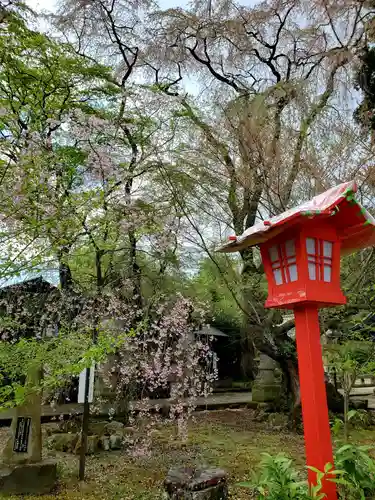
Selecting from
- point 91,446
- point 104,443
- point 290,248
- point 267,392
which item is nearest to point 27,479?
point 91,446

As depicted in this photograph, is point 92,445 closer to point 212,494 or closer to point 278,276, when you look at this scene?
point 212,494

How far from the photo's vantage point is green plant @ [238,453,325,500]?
271 cm

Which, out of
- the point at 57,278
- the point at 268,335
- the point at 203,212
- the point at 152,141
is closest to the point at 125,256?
the point at 57,278

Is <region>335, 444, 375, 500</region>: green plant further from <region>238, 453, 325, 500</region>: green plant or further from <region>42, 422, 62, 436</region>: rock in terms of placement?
<region>42, 422, 62, 436</region>: rock

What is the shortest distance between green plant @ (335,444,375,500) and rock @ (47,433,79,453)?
4578 millimetres

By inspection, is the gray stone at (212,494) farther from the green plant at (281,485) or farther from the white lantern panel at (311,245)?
the white lantern panel at (311,245)

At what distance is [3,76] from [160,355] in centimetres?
553

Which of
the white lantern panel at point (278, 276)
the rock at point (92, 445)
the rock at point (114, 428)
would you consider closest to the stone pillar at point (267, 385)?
the rock at point (114, 428)

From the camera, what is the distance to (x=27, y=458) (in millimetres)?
4629

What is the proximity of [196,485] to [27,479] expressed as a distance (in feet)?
7.13

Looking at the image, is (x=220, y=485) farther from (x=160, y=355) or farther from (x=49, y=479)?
(x=160, y=355)

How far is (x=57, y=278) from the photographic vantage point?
7.38 metres

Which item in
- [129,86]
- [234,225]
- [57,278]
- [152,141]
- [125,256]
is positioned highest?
[129,86]

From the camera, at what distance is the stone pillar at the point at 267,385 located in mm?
10062
